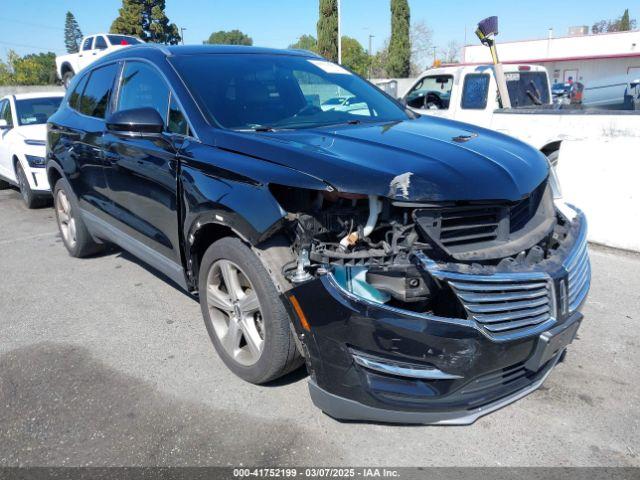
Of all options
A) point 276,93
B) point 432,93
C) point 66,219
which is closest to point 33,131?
point 66,219

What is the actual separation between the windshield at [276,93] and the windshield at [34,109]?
605 centimetres

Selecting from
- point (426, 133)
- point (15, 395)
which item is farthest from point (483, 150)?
point (15, 395)

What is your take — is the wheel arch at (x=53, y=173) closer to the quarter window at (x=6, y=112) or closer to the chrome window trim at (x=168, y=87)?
the chrome window trim at (x=168, y=87)

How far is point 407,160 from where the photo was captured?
8.31 feet

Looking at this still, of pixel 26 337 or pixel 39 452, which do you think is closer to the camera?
pixel 39 452

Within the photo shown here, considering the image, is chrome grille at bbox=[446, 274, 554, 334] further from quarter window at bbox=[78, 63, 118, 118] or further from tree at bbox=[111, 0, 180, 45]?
tree at bbox=[111, 0, 180, 45]

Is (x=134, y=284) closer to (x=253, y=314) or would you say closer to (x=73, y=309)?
(x=73, y=309)

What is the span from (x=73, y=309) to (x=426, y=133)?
3.12 m

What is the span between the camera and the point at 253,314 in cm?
291

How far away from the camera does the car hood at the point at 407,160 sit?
7.72ft

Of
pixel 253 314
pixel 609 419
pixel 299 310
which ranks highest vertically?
pixel 299 310

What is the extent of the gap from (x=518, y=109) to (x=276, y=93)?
4687 mm

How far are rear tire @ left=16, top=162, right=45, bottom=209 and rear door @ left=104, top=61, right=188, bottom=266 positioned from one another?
14.9 ft

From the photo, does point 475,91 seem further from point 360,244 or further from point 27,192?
point 27,192
